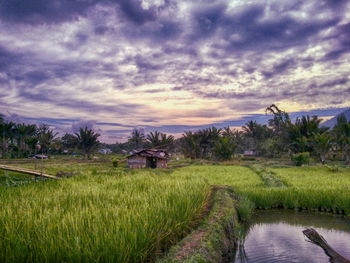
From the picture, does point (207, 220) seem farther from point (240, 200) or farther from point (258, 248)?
point (240, 200)

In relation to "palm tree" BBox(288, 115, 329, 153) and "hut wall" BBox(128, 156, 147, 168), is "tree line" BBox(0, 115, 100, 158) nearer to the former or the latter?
"hut wall" BBox(128, 156, 147, 168)

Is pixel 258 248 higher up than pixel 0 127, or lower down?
lower down

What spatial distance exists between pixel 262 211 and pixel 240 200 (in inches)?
49.8

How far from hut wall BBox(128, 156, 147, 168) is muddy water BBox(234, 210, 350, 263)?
836 inches

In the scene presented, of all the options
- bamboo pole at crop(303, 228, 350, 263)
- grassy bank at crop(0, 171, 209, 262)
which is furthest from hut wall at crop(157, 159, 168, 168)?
grassy bank at crop(0, 171, 209, 262)

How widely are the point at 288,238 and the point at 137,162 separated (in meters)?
24.1

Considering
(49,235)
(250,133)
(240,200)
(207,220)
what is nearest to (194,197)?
(207,220)

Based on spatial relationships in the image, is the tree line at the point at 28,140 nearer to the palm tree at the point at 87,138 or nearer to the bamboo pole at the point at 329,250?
the palm tree at the point at 87,138

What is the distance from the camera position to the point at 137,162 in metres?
29.0

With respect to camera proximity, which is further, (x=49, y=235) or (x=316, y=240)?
(x=316, y=240)

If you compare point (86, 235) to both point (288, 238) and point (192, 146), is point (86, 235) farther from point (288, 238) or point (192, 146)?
point (192, 146)

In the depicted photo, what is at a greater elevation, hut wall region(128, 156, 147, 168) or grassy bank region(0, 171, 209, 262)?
grassy bank region(0, 171, 209, 262)

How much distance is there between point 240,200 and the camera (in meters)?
8.38

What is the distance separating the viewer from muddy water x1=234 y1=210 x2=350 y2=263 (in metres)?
4.94
